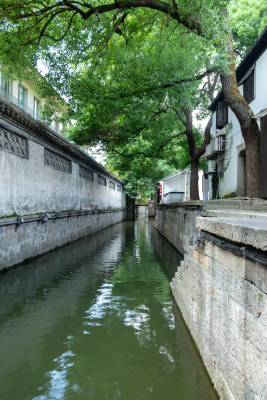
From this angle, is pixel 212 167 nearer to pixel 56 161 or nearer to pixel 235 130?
pixel 235 130

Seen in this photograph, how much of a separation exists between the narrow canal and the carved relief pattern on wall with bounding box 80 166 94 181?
28.1ft

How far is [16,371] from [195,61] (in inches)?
370

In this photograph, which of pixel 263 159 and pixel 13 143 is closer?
pixel 13 143

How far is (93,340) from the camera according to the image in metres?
4.43

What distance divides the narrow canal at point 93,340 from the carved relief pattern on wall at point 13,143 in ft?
10.9

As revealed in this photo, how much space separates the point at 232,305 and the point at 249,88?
40.1 feet

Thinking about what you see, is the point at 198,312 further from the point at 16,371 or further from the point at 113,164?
the point at 113,164

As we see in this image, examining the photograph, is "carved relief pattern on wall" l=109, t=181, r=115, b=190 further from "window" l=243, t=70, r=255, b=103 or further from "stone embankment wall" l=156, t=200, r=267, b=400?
"stone embankment wall" l=156, t=200, r=267, b=400

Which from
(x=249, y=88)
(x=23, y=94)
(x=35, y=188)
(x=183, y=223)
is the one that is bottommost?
(x=183, y=223)

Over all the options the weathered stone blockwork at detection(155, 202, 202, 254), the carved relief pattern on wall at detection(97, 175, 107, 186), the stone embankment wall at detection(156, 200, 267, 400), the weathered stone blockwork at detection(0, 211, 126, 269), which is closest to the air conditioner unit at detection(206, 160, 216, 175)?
the weathered stone blockwork at detection(155, 202, 202, 254)

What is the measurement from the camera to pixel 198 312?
13.5 feet

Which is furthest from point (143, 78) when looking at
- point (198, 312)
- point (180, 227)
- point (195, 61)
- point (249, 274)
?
point (249, 274)

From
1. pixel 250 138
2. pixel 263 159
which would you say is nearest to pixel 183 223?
pixel 263 159

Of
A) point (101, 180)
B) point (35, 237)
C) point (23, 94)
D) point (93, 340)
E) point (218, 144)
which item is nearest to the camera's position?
point (93, 340)
